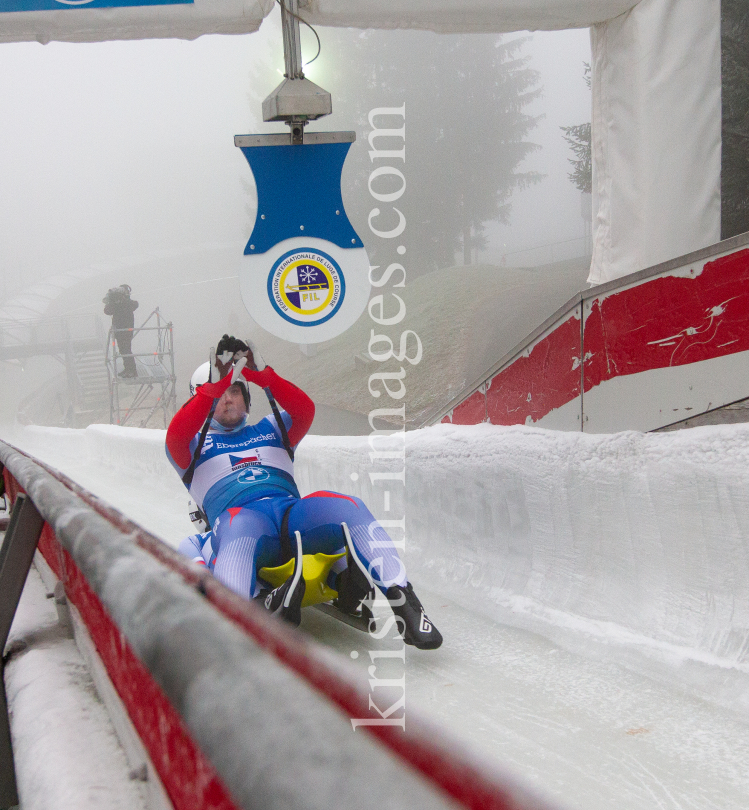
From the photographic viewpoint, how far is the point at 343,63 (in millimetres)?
17094

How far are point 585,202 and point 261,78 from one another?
31.3 feet

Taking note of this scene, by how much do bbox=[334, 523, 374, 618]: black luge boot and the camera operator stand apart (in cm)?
1037

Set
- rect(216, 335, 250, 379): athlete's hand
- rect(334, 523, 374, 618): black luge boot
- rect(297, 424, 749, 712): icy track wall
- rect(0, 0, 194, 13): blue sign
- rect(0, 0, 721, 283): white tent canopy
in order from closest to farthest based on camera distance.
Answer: rect(297, 424, 749, 712): icy track wall < rect(334, 523, 374, 618): black luge boot < rect(216, 335, 250, 379): athlete's hand < rect(0, 0, 194, 13): blue sign < rect(0, 0, 721, 283): white tent canopy

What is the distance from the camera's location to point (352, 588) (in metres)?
2.29

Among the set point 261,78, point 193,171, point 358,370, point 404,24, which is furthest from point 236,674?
point 193,171

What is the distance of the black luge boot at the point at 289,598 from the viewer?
2.08 m

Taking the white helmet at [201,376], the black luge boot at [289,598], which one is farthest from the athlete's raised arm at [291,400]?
the black luge boot at [289,598]

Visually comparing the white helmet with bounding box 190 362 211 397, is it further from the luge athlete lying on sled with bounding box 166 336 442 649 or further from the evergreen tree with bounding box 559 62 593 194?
the evergreen tree with bounding box 559 62 593 194

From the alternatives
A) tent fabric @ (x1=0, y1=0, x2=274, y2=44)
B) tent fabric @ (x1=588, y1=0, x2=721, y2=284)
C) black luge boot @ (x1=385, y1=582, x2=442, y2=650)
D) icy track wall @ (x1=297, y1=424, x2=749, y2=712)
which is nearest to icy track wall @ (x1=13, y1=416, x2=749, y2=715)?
icy track wall @ (x1=297, y1=424, x2=749, y2=712)

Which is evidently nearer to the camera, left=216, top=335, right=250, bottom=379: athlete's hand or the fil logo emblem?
left=216, top=335, right=250, bottom=379: athlete's hand

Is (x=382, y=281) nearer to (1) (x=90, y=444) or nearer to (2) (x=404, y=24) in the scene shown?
(2) (x=404, y=24)

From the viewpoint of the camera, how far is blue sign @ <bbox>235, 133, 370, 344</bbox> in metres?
3.86

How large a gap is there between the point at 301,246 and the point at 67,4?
1.51 m

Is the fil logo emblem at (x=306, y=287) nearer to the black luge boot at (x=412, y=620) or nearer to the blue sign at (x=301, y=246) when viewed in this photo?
the blue sign at (x=301, y=246)
